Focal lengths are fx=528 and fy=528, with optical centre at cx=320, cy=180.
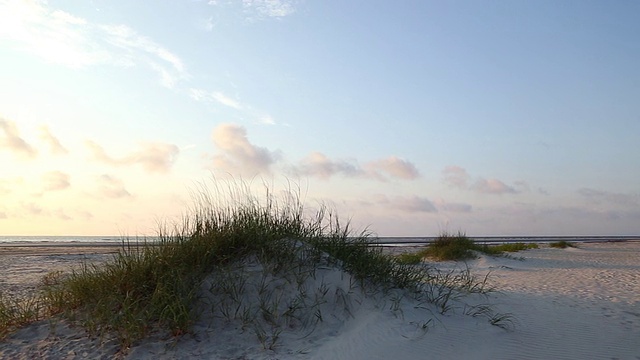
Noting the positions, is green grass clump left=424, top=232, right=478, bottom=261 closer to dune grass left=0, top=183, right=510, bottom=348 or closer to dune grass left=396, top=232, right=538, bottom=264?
dune grass left=396, top=232, right=538, bottom=264

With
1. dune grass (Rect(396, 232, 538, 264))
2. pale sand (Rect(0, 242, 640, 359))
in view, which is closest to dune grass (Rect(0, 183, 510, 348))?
pale sand (Rect(0, 242, 640, 359))

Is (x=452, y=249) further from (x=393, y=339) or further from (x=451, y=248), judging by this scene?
(x=393, y=339)

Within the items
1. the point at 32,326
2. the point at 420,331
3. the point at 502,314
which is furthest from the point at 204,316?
the point at 502,314

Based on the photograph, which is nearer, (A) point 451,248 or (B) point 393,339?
(B) point 393,339

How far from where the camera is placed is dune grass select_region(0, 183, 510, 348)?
623cm

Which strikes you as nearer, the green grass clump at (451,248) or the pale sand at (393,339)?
the pale sand at (393,339)

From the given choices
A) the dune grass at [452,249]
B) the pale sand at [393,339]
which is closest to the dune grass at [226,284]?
the pale sand at [393,339]

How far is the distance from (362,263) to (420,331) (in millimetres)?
1429

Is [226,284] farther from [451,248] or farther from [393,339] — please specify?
[451,248]

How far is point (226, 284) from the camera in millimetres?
6723

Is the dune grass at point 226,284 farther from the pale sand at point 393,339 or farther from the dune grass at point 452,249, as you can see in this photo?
the dune grass at point 452,249

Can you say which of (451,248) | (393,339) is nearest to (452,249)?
(451,248)

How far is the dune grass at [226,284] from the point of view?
623 centimetres

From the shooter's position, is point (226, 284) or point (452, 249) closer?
point (226, 284)
